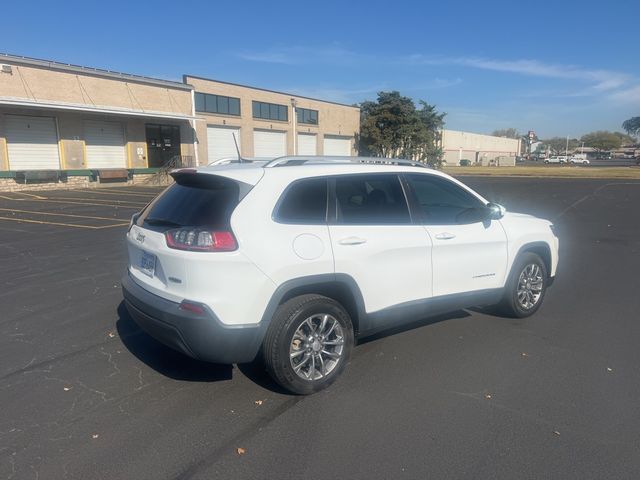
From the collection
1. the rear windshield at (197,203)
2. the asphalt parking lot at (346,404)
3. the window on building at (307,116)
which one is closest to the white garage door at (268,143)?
the window on building at (307,116)

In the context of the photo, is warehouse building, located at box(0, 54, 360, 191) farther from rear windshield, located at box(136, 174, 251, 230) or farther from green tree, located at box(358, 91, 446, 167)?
rear windshield, located at box(136, 174, 251, 230)

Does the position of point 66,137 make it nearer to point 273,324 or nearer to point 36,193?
point 36,193

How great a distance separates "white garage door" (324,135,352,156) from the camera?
4406cm

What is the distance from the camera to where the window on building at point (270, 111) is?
36750 millimetres

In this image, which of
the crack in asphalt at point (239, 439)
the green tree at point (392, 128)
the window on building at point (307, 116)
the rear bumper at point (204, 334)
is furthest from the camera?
the green tree at point (392, 128)

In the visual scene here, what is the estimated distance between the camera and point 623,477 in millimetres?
2684

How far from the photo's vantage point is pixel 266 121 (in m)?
37.6

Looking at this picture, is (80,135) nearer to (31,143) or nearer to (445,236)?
(31,143)

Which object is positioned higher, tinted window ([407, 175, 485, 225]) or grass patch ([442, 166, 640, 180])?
tinted window ([407, 175, 485, 225])

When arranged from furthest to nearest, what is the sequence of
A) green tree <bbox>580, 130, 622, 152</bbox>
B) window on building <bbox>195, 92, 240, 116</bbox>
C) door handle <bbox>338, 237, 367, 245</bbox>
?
green tree <bbox>580, 130, 622, 152</bbox>, window on building <bbox>195, 92, 240, 116</bbox>, door handle <bbox>338, 237, 367, 245</bbox>

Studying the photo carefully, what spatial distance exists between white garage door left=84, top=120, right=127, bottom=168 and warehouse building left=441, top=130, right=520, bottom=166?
6119 cm

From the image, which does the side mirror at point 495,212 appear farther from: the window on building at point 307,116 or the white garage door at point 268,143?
the window on building at point 307,116

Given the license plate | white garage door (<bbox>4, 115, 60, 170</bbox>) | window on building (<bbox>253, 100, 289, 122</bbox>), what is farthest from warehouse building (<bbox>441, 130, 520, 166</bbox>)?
the license plate

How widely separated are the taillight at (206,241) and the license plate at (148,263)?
37cm
